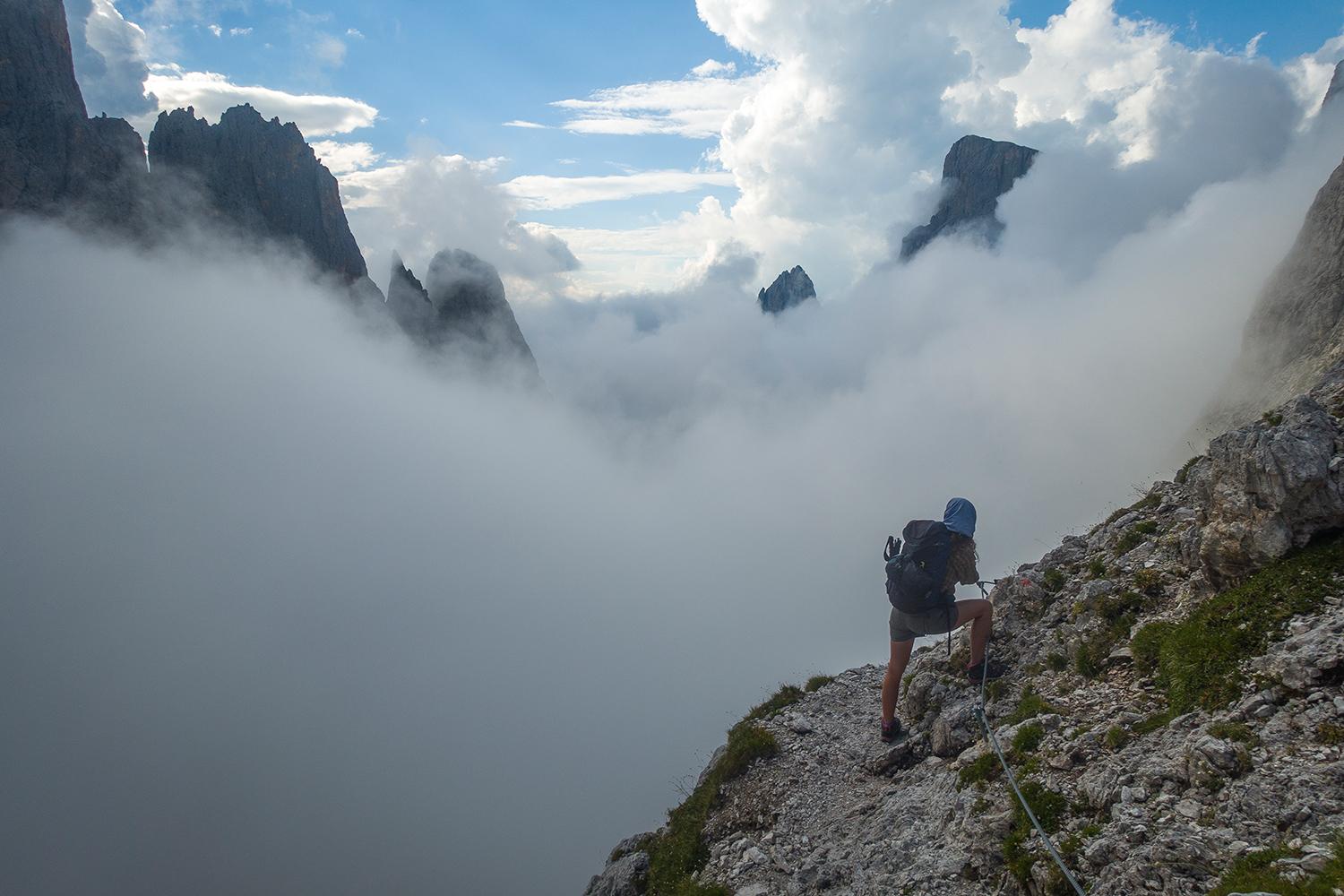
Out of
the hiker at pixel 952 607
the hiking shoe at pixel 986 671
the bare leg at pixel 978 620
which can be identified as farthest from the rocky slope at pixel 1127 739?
the hiker at pixel 952 607

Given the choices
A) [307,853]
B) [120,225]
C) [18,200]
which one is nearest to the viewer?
[18,200]

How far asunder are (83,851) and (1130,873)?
268641 millimetres

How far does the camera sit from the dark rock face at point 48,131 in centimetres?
11950

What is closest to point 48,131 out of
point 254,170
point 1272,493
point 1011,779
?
point 254,170

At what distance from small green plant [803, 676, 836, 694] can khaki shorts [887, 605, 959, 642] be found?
748 centimetres

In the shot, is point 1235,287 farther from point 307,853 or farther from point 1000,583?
point 307,853

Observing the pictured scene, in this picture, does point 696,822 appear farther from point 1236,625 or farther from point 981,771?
point 1236,625

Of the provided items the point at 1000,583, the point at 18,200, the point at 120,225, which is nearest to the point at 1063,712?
the point at 1000,583

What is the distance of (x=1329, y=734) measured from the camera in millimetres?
5953

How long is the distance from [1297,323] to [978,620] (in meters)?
49.6

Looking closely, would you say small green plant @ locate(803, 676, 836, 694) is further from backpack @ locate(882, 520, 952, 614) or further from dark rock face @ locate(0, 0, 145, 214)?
dark rock face @ locate(0, 0, 145, 214)

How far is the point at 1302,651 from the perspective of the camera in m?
6.79

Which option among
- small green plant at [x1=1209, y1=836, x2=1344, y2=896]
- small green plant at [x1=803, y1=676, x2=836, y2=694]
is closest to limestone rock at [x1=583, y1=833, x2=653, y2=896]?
small green plant at [x1=803, y1=676, x2=836, y2=694]

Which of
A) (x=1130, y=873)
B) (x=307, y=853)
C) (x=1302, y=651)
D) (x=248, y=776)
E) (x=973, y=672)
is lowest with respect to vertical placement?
(x=1130, y=873)
